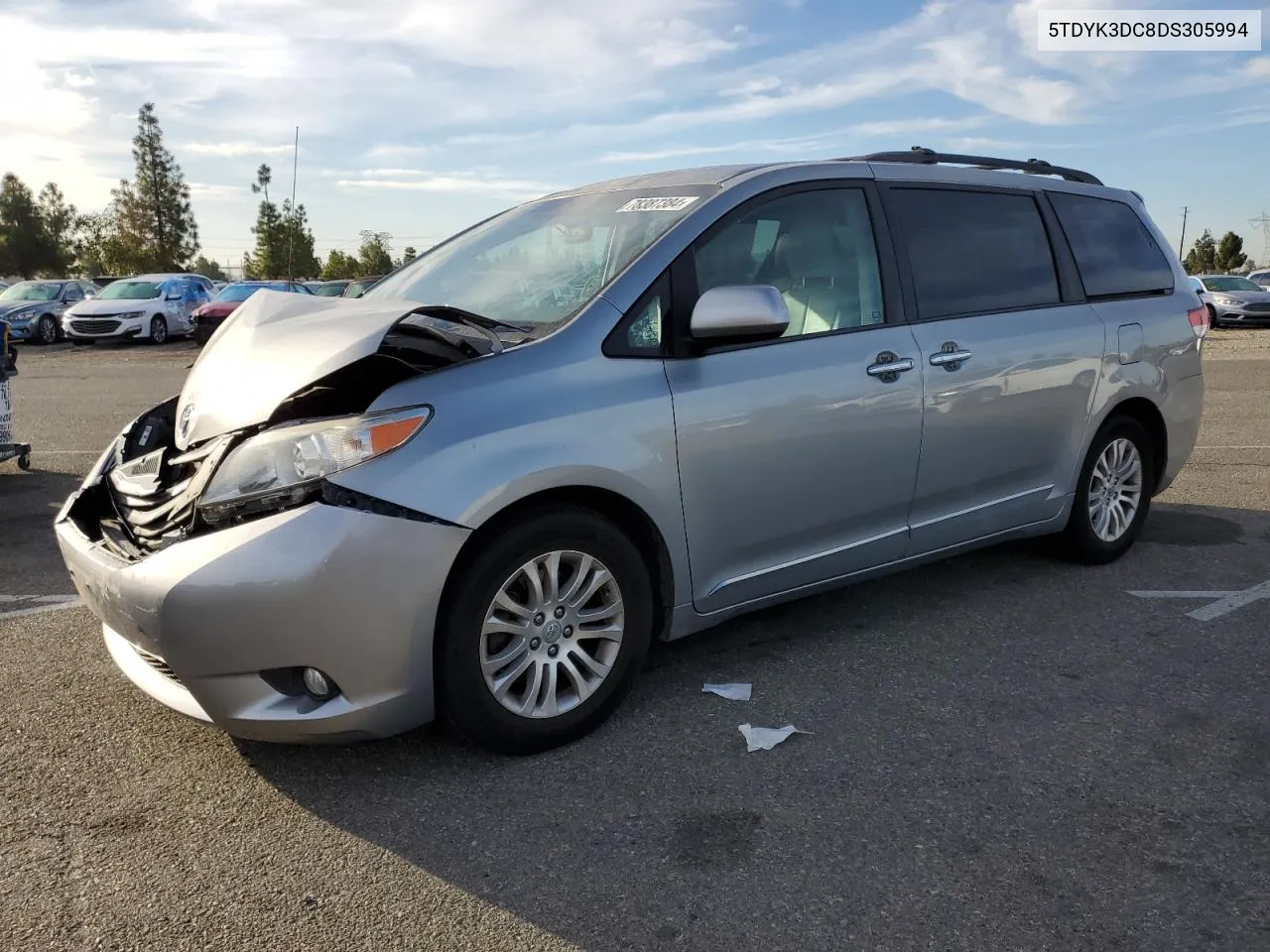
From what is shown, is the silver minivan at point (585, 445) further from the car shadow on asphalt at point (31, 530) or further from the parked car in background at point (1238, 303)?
the parked car in background at point (1238, 303)

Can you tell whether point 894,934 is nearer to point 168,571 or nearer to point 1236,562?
point 168,571

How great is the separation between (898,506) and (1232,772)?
1447 millimetres

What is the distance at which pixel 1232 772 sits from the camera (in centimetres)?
313

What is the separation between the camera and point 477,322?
3500 millimetres

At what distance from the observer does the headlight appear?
9.50 feet

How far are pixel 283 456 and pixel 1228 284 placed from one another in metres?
31.1

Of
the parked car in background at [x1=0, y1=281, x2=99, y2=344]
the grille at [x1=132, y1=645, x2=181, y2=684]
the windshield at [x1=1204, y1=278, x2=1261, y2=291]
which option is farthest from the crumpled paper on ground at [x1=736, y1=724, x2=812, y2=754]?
the windshield at [x1=1204, y1=278, x2=1261, y2=291]

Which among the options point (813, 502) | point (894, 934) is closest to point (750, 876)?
point (894, 934)

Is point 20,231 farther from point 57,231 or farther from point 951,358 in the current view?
point 951,358

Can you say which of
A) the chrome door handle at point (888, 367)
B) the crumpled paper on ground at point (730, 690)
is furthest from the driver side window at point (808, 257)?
the crumpled paper on ground at point (730, 690)

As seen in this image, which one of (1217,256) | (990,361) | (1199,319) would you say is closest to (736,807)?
(990,361)

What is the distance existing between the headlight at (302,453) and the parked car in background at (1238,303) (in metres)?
28.1

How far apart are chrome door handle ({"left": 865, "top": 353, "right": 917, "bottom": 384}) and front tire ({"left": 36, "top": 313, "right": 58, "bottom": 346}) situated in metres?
26.7

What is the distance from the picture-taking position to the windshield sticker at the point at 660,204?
380 cm
